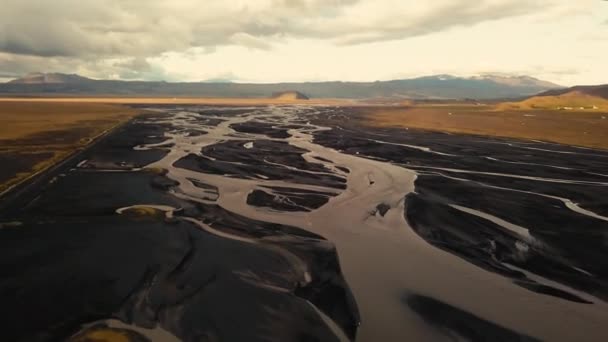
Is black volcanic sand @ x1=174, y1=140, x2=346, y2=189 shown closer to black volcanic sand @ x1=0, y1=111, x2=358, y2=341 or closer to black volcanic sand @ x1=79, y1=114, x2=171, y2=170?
black volcanic sand @ x1=79, y1=114, x2=171, y2=170

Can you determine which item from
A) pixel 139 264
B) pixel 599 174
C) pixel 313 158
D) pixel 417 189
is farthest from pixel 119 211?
pixel 599 174

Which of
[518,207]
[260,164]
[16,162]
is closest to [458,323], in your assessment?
[518,207]

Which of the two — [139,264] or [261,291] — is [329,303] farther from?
[139,264]

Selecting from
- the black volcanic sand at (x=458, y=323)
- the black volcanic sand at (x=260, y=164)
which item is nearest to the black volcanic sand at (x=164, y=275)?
the black volcanic sand at (x=458, y=323)

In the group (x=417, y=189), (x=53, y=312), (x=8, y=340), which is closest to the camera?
(x=8, y=340)

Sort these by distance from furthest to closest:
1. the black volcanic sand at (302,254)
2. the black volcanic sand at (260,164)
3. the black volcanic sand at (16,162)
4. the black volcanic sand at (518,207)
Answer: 1. the black volcanic sand at (260,164)
2. the black volcanic sand at (16,162)
3. the black volcanic sand at (518,207)
4. the black volcanic sand at (302,254)

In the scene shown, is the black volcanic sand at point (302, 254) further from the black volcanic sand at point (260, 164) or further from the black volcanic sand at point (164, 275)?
the black volcanic sand at point (260, 164)
